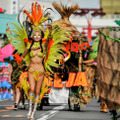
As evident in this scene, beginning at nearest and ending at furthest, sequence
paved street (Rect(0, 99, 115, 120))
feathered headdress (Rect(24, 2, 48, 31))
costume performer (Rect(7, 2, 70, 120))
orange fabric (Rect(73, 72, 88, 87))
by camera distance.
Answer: costume performer (Rect(7, 2, 70, 120)) < feathered headdress (Rect(24, 2, 48, 31)) < paved street (Rect(0, 99, 115, 120)) < orange fabric (Rect(73, 72, 88, 87))

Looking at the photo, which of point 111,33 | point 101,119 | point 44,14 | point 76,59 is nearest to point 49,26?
point 44,14

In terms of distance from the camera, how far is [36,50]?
12883 mm

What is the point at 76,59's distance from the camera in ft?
59.6

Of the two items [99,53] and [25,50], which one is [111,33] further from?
[25,50]

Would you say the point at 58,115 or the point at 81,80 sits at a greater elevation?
the point at 81,80

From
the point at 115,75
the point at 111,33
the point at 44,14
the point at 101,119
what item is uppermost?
the point at 44,14

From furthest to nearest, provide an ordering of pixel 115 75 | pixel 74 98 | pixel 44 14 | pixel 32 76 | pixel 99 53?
pixel 74 98
pixel 44 14
pixel 32 76
pixel 99 53
pixel 115 75

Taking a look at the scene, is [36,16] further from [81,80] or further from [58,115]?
[81,80]

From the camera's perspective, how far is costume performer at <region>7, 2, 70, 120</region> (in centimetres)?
1273

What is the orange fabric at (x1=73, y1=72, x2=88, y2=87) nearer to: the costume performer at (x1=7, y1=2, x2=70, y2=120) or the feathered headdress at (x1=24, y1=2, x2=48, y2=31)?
the costume performer at (x1=7, y1=2, x2=70, y2=120)

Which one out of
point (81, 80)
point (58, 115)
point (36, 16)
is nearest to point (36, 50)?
point (36, 16)

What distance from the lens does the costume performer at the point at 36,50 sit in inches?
501

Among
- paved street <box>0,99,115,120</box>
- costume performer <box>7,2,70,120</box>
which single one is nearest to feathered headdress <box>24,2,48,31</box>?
costume performer <box>7,2,70,120</box>

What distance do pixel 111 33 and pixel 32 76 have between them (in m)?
3.26
